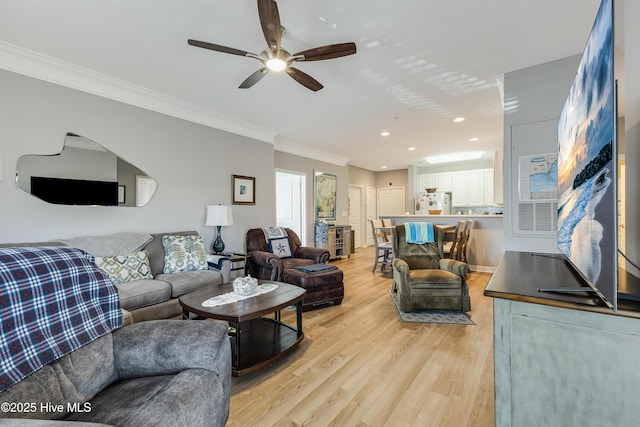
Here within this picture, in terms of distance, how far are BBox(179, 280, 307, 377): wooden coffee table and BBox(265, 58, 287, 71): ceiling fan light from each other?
1.86 metres

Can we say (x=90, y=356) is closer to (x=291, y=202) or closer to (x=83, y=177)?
(x=83, y=177)

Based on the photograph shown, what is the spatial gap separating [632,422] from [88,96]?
14.3 ft

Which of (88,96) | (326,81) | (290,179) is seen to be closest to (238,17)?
(326,81)

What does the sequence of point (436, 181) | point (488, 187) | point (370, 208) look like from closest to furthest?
point (488, 187) < point (436, 181) < point (370, 208)

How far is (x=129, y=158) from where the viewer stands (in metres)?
3.20

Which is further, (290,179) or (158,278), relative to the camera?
(290,179)

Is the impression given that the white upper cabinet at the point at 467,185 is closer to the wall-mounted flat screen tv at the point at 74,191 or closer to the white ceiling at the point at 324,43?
the white ceiling at the point at 324,43

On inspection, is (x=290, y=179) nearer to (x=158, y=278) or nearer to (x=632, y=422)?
(x=158, y=278)

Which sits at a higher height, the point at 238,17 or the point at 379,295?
the point at 238,17

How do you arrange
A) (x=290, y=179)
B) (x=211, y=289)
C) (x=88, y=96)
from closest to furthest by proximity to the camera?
(x=211, y=289) < (x=88, y=96) < (x=290, y=179)

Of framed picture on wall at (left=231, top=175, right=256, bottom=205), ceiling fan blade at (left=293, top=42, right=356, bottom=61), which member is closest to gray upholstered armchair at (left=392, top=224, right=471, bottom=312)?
ceiling fan blade at (left=293, top=42, right=356, bottom=61)

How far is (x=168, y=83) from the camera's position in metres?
3.08

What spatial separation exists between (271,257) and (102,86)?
104 inches

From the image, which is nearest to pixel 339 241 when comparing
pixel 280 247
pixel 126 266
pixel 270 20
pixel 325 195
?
pixel 325 195
